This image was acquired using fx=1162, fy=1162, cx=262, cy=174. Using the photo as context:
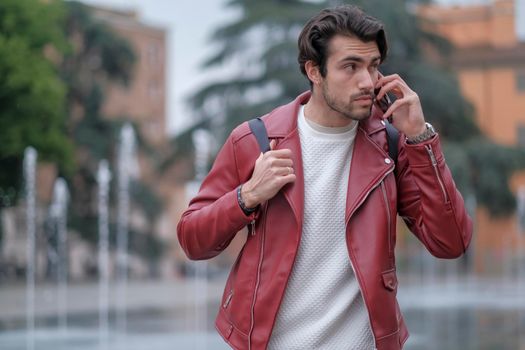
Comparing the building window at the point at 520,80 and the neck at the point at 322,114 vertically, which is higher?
the building window at the point at 520,80

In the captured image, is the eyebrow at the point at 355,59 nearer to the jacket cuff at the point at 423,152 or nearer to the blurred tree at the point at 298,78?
the jacket cuff at the point at 423,152

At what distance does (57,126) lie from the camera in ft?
108

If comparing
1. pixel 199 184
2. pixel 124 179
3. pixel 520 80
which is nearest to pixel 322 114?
pixel 199 184

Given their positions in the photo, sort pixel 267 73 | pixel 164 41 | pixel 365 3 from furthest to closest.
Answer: pixel 164 41 → pixel 267 73 → pixel 365 3

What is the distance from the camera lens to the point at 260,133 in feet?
8.15

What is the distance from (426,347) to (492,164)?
80.0 ft

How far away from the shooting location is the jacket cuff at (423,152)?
7.84 feet

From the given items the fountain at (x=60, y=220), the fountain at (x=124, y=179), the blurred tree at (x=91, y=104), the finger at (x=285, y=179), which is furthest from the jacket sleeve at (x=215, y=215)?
the blurred tree at (x=91, y=104)

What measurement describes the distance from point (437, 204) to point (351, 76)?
12.4 inches

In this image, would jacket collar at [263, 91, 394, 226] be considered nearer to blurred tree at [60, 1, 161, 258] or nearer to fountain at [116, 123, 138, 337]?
fountain at [116, 123, 138, 337]

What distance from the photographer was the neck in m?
2.46

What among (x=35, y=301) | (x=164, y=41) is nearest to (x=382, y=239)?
(x=35, y=301)

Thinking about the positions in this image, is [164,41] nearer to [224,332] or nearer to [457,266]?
[457,266]

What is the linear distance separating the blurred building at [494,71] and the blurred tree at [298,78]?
51.5 ft
